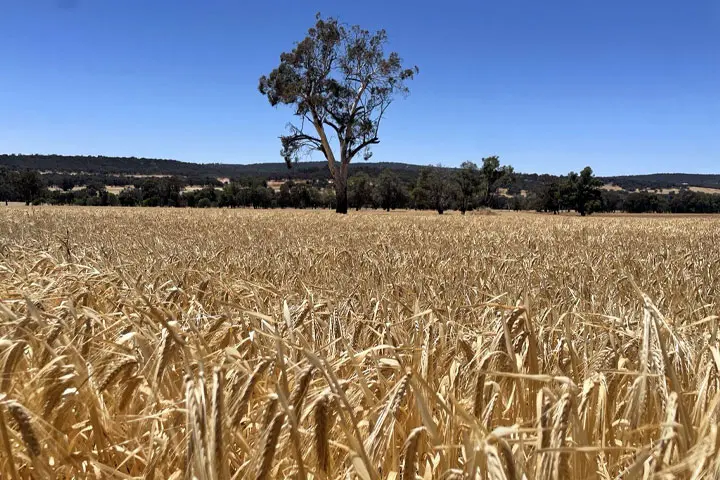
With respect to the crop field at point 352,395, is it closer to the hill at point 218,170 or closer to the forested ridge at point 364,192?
the forested ridge at point 364,192

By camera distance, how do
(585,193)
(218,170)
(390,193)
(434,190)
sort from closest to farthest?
1. (585,193)
2. (434,190)
3. (390,193)
4. (218,170)

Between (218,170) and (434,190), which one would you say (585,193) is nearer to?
(434,190)

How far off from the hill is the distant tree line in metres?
17.8

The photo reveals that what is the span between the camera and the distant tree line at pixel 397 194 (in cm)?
6688

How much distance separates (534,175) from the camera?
148 meters

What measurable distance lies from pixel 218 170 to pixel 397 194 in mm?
68306

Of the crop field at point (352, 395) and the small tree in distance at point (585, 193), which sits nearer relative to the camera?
the crop field at point (352, 395)

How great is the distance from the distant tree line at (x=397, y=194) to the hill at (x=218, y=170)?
17794mm

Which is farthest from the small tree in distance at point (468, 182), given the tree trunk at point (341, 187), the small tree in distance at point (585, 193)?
the tree trunk at point (341, 187)

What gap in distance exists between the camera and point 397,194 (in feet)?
301

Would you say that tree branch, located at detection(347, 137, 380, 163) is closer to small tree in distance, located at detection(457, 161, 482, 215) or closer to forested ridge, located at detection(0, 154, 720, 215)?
forested ridge, located at detection(0, 154, 720, 215)

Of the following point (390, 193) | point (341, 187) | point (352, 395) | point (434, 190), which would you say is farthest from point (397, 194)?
point (352, 395)

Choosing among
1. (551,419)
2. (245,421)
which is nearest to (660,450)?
(551,419)

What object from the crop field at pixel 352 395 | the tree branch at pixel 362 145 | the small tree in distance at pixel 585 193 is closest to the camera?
the crop field at pixel 352 395
